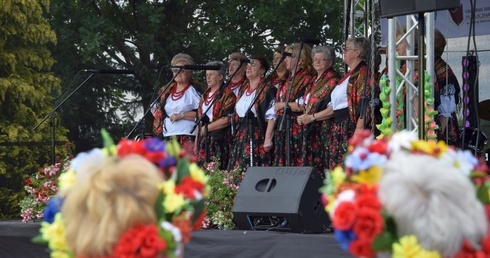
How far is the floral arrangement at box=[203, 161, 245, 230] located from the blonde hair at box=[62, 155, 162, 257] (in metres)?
4.05

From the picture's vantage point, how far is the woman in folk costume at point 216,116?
8414mm

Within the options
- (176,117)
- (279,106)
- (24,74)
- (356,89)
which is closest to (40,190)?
(176,117)

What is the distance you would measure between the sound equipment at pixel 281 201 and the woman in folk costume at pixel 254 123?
191cm

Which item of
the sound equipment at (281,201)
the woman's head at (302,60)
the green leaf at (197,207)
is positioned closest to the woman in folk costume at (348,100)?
the woman's head at (302,60)

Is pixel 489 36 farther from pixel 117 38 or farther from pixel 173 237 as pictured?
pixel 173 237

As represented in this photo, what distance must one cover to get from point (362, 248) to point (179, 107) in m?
6.23

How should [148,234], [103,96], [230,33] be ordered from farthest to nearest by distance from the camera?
[103,96], [230,33], [148,234]

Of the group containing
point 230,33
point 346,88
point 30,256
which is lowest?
point 30,256

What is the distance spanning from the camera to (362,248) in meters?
2.52

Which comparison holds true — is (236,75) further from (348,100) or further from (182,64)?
(348,100)

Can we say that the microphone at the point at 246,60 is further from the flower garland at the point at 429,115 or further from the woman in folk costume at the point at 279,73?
the flower garland at the point at 429,115

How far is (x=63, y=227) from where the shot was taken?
8.82 ft

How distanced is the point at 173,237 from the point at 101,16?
12100 mm

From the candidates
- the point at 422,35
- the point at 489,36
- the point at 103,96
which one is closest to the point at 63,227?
the point at 422,35
